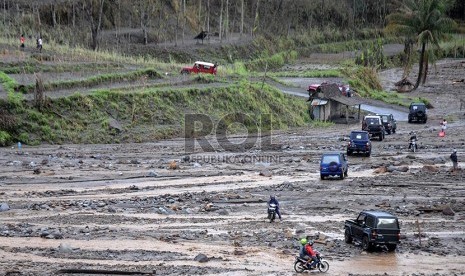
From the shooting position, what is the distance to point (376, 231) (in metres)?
24.2

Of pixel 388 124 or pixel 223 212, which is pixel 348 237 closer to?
pixel 223 212

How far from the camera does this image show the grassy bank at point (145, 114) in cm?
4762

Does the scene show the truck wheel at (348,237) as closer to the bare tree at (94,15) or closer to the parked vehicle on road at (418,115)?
the parked vehicle on road at (418,115)

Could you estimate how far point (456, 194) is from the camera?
33.2m

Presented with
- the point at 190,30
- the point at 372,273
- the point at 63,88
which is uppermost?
the point at 190,30

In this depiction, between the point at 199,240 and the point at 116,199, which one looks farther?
the point at 116,199

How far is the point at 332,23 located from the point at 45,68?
59304mm

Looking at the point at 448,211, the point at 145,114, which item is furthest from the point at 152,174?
the point at 145,114

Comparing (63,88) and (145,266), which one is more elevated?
(63,88)

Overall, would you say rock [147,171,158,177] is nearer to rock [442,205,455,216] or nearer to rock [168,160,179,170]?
rock [168,160,179,170]

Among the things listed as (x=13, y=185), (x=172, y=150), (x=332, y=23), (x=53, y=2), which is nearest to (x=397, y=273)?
(x=13, y=185)

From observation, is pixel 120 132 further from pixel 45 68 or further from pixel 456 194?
pixel 456 194

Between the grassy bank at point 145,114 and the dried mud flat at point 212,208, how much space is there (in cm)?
181

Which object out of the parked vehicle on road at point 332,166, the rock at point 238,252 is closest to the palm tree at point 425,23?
the parked vehicle on road at point 332,166
